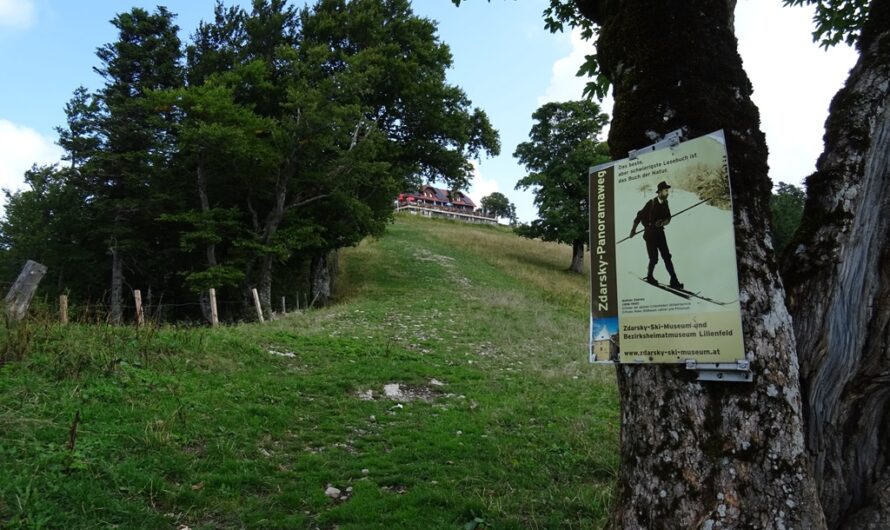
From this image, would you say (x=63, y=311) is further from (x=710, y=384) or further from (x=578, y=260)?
(x=578, y=260)

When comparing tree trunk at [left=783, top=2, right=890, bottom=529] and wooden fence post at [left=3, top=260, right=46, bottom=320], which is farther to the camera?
wooden fence post at [left=3, top=260, right=46, bottom=320]

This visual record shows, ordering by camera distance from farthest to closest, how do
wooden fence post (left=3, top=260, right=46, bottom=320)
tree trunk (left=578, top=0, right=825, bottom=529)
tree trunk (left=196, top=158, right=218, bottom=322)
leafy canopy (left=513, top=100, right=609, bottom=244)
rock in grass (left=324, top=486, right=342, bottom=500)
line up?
1. leafy canopy (left=513, top=100, right=609, bottom=244)
2. tree trunk (left=196, top=158, right=218, bottom=322)
3. wooden fence post (left=3, top=260, right=46, bottom=320)
4. rock in grass (left=324, top=486, right=342, bottom=500)
5. tree trunk (left=578, top=0, right=825, bottom=529)

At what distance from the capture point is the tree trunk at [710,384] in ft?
8.11

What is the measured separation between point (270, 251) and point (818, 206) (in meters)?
19.5

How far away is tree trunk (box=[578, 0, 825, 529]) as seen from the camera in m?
2.47

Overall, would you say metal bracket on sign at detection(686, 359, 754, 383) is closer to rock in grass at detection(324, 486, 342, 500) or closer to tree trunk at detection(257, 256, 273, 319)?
rock in grass at detection(324, 486, 342, 500)

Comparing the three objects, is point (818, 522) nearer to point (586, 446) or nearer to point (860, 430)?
point (860, 430)

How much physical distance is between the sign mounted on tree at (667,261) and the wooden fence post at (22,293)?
9.91m

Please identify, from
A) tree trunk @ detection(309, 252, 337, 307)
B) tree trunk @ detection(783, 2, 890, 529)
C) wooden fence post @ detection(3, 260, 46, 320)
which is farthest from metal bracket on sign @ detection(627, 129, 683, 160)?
tree trunk @ detection(309, 252, 337, 307)

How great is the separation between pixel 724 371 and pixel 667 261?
645 mm

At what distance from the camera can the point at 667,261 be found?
287 cm

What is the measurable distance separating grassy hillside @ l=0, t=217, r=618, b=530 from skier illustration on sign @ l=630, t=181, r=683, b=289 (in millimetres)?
2527

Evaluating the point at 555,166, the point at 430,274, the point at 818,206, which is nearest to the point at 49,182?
the point at 430,274

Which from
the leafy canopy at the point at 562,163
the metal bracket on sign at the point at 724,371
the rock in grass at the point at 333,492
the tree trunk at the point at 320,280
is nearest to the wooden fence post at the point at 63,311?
the rock in grass at the point at 333,492
